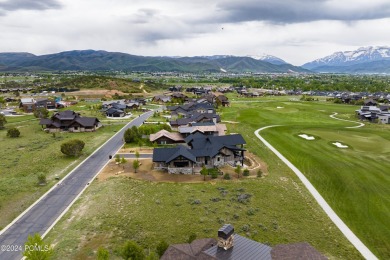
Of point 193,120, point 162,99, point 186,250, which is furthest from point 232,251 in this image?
point 162,99

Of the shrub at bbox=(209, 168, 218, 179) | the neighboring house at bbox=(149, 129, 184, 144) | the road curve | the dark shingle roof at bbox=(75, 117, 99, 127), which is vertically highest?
the dark shingle roof at bbox=(75, 117, 99, 127)

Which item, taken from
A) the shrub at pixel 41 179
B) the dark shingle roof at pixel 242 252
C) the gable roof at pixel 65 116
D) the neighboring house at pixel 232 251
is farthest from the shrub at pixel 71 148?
the dark shingle roof at pixel 242 252

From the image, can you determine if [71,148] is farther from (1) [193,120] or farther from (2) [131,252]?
(1) [193,120]

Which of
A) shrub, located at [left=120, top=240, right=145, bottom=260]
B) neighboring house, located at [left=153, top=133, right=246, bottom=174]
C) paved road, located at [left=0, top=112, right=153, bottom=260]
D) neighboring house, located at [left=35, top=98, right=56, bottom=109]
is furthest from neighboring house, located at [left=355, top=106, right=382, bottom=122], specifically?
neighboring house, located at [left=35, top=98, right=56, bottom=109]

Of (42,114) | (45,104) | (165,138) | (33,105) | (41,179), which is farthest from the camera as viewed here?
(45,104)

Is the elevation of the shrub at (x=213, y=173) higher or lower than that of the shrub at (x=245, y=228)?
higher

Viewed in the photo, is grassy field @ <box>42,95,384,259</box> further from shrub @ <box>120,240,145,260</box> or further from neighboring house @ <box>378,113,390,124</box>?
neighboring house @ <box>378,113,390,124</box>

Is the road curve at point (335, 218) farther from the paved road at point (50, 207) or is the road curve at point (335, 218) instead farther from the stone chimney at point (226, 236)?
the paved road at point (50, 207)
